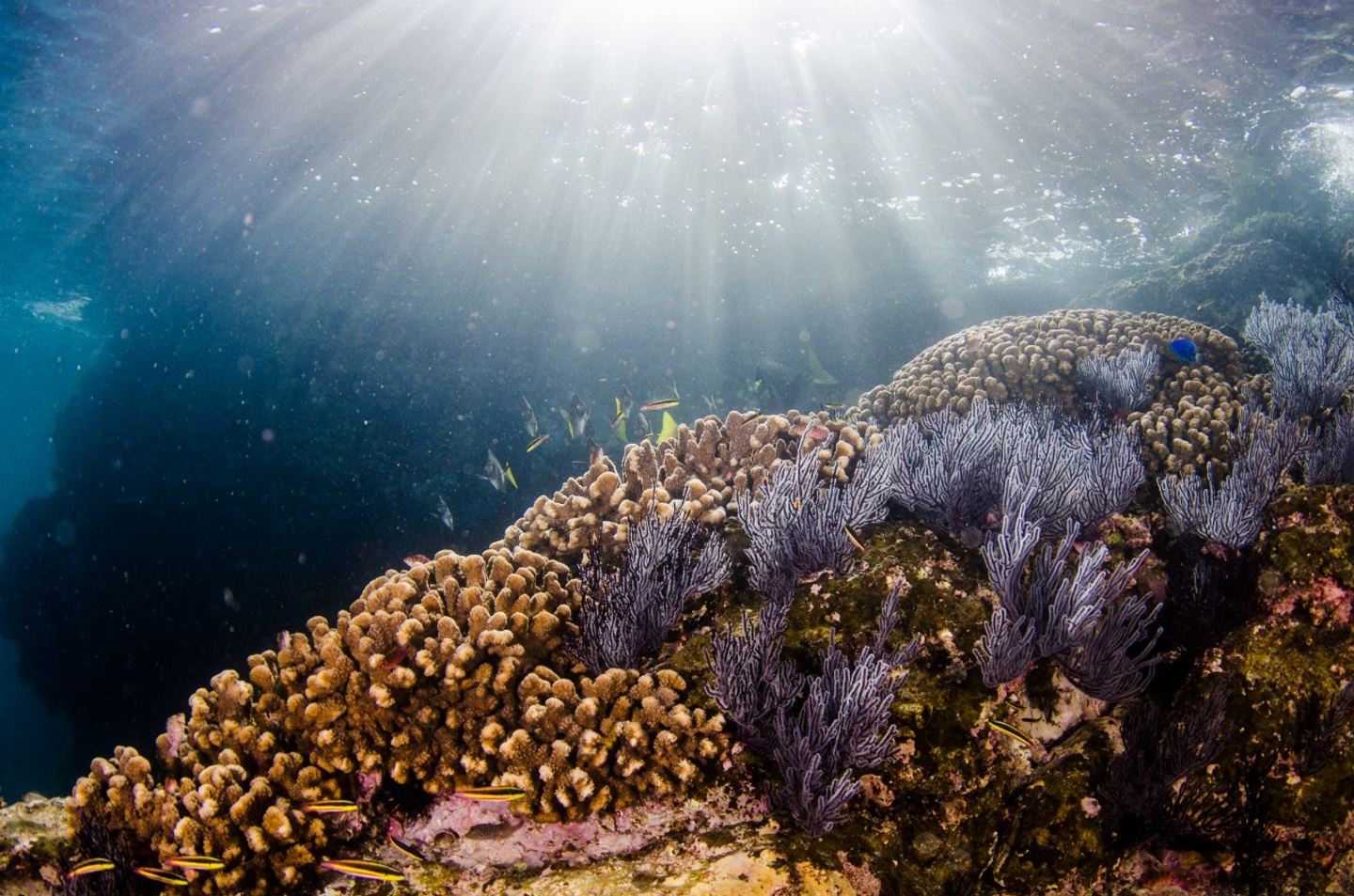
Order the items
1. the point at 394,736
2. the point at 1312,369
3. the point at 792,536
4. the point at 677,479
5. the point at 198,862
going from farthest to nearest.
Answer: the point at 1312,369 → the point at 677,479 → the point at 792,536 → the point at 394,736 → the point at 198,862

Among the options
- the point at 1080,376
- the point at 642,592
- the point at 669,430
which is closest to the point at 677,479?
the point at 669,430

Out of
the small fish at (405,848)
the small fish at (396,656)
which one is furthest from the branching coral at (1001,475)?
the small fish at (405,848)

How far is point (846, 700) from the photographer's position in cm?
248

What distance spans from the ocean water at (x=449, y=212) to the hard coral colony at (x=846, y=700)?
11.4 metres

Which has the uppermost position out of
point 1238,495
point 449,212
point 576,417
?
point 449,212

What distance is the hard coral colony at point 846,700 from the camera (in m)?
2.56

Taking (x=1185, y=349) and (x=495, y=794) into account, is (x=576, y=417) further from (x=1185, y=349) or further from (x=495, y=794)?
(x=1185, y=349)

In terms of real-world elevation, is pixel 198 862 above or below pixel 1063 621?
below

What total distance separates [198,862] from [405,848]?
2.79ft

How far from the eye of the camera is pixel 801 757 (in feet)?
8.22

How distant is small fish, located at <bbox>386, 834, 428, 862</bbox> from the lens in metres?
2.75

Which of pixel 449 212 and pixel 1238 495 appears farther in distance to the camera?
pixel 449 212

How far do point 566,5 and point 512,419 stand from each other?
40.3 feet

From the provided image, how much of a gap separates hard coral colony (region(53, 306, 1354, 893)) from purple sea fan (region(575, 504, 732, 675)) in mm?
20
